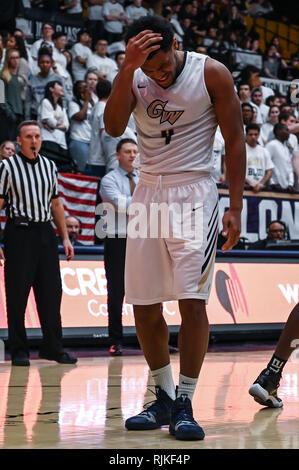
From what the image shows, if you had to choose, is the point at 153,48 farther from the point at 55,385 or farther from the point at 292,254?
the point at 292,254

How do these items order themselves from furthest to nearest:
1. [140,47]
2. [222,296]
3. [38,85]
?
1. [38,85]
2. [222,296]
3. [140,47]

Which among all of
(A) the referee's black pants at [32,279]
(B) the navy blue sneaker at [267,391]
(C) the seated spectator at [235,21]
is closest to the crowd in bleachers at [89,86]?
(C) the seated spectator at [235,21]

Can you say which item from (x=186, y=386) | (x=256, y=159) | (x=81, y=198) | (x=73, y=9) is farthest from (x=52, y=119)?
(x=186, y=386)

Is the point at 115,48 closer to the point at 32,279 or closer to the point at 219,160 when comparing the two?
the point at 219,160

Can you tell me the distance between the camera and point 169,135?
443 cm

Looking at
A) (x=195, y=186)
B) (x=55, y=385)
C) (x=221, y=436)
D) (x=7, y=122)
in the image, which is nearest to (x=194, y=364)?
(x=221, y=436)

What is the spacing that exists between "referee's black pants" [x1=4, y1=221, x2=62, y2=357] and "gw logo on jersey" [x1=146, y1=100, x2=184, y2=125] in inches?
157

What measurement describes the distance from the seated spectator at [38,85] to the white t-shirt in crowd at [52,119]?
54cm

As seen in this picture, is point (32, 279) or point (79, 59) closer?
point (32, 279)

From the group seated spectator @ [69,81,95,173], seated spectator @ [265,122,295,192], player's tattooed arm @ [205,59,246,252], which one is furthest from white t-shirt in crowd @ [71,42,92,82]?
player's tattooed arm @ [205,59,246,252]

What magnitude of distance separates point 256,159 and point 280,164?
79 centimetres

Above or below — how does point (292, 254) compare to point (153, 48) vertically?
below

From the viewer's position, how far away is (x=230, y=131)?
4.39 m

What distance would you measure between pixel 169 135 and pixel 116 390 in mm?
2368
